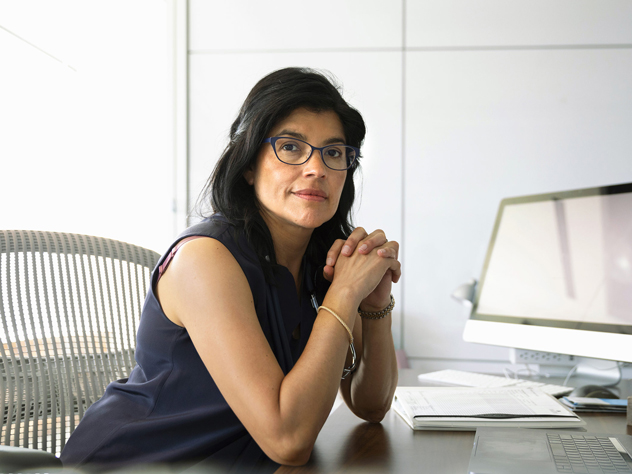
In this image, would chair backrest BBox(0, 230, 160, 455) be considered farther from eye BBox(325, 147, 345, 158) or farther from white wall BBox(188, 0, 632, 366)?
white wall BBox(188, 0, 632, 366)

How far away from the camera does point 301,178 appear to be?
1131 mm

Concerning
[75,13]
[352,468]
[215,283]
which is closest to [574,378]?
[352,468]

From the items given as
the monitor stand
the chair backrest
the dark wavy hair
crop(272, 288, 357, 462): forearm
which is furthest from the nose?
the monitor stand

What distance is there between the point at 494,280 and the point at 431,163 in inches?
32.0

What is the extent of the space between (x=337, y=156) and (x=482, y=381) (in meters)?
0.74

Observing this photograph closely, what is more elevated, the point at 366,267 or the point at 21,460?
the point at 366,267

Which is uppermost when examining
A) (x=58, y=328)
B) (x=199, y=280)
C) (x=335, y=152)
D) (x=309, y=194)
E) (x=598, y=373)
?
(x=335, y=152)

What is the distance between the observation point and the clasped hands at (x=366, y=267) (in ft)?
3.47

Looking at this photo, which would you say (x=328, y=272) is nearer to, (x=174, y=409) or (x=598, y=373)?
(x=174, y=409)

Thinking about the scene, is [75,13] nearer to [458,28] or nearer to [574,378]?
[458,28]

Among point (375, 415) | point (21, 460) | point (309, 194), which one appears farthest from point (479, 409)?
point (21, 460)

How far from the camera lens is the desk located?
2.57ft

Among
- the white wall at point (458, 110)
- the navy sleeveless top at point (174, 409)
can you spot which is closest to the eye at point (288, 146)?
the navy sleeveless top at point (174, 409)

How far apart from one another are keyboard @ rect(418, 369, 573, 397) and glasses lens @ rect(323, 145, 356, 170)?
26.0 inches
